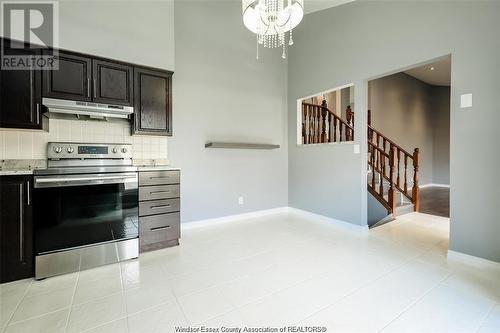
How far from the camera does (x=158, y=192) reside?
2.59 m

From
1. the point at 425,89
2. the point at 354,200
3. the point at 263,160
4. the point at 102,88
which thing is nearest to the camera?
the point at 102,88

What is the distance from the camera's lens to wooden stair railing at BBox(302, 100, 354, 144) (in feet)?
14.1

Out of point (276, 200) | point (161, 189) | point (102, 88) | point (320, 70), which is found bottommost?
point (276, 200)

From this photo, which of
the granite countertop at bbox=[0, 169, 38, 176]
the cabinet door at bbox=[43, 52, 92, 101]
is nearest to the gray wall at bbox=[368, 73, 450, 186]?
the cabinet door at bbox=[43, 52, 92, 101]

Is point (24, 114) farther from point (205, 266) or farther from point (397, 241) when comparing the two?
Answer: point (397, 241)

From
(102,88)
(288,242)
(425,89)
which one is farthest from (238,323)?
(425,89)

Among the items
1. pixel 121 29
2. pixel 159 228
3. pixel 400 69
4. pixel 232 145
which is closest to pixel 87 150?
pixel 159 228

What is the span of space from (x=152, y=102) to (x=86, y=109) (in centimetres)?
67

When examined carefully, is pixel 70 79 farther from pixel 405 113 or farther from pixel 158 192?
pixel 405 113

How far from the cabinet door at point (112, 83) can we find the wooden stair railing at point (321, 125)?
9.43 ft

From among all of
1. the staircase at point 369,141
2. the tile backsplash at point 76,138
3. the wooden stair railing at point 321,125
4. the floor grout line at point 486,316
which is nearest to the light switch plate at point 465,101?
the floor grout line at point 486,316

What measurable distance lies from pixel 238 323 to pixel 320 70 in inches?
141

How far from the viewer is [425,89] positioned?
7125mm

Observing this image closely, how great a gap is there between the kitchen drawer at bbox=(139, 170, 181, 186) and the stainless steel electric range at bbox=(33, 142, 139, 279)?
8 centimetres
